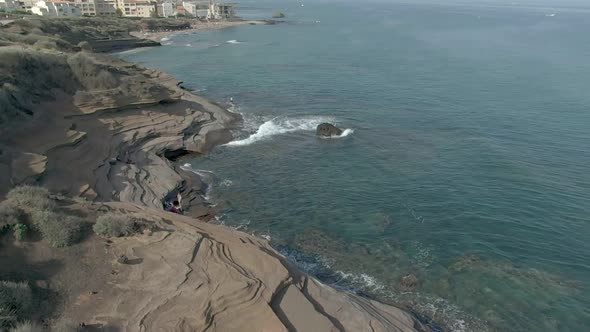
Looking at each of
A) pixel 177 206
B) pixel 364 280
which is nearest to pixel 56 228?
pixel 177 206

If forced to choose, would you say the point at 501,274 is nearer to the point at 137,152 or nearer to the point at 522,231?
the point at 522,231

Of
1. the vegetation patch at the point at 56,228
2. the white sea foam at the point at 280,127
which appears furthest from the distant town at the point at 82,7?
the vegetation patch at the point at 56,228

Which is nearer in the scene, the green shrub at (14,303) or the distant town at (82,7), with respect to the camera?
the green shrub at (14,303)

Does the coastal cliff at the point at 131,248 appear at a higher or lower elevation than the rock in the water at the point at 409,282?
higher

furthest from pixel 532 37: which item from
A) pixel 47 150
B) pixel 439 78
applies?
pixel 47 150

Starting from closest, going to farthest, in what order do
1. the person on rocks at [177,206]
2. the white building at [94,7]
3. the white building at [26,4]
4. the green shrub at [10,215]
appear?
the green shrub at [10,215]
the person on rocks at [177,206]
the white building at [26,4]
the white building at [94,7]

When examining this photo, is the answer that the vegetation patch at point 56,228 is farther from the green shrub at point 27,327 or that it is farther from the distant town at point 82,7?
the distant town at point 82,7
